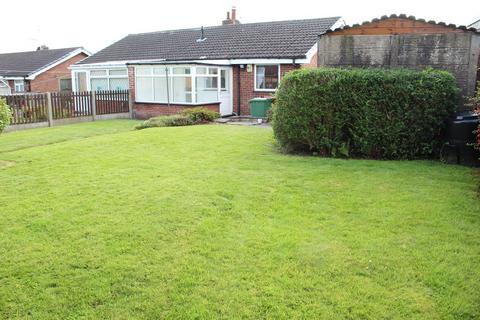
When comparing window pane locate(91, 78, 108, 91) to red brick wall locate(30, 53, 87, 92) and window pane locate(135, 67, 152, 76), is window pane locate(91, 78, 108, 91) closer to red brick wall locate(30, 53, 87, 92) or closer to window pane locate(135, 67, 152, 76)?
window pane locate(135, 67, 152, 76)

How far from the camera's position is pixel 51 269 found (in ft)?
12.8

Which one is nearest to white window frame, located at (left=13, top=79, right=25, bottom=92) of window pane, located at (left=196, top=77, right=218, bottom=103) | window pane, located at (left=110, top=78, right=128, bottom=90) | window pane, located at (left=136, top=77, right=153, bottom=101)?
window pane, located at (left=110, top=78, right=128, bottom=90)

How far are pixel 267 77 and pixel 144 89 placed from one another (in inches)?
240

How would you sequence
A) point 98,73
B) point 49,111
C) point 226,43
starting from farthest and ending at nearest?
point 98,73
point 226,43
point 49,111

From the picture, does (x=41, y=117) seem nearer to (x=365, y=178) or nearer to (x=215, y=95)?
(x=215, y=95)

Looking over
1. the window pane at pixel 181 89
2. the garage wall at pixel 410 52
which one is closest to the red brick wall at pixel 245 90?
the window pane at pixel 181 89

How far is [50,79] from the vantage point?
33469mm

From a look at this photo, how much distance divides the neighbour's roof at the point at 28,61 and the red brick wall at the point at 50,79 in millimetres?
563

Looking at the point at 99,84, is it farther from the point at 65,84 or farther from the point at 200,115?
the point at 65,84

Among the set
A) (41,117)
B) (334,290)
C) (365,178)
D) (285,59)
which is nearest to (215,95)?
(285,59)

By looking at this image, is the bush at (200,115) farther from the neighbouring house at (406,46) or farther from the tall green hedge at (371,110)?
the tall green hedge at (371,110)

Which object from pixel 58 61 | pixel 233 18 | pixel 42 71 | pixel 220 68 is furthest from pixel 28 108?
pixel 58 61

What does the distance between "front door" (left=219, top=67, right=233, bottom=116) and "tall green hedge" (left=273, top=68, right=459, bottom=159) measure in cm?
1098

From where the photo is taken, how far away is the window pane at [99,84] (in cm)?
2364
